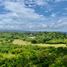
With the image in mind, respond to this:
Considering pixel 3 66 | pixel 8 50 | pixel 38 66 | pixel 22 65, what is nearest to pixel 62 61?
pixel 38 66

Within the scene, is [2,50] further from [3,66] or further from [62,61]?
[62,61]

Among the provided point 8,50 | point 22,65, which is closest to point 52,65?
point 22,65

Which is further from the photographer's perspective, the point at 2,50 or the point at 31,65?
the point at 2,50

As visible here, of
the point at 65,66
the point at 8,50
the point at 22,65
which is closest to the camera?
the point at 65,66

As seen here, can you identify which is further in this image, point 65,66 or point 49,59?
point 49,59

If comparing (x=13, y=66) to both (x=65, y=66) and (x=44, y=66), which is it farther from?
(x=65, y=66)

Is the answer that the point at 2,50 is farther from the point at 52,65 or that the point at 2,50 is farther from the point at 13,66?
the point at 52,65

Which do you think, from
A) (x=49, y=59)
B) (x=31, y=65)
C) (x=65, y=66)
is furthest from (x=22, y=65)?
(x=65, y=66)

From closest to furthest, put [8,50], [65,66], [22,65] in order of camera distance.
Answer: [65,66] < [22,65] < [8,50]
